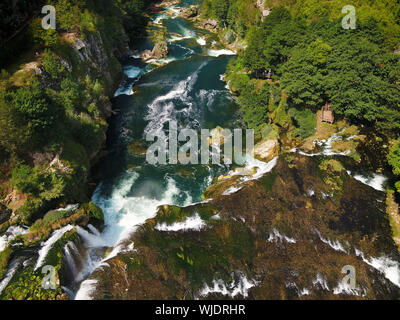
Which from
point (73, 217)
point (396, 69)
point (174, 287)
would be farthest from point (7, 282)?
point (396, 69)

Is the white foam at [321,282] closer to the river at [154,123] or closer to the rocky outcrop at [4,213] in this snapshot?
the river at [154,123]

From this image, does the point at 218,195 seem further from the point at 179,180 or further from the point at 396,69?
the point at 396,69

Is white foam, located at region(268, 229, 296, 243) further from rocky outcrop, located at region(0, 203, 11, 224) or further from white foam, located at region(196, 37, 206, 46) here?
white foam, located at region(196, 37, 206, 46)

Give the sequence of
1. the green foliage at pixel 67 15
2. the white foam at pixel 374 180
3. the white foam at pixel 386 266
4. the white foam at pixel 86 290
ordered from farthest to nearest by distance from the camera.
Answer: the green foliage at pixel 67 15 → the white foam at pixel 374 180 → the white foam at pixel 386 266 → the white foam at pixel 86 290

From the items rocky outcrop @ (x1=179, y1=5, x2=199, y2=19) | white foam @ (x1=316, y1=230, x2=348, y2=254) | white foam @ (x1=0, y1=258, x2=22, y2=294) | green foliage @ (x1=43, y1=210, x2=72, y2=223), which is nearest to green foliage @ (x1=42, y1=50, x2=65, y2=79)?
green foliage @ (x1=43, y1=210, x2=72, y2=223)

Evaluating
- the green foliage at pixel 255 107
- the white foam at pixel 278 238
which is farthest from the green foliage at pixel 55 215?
the green foliage at pixel 255 107
